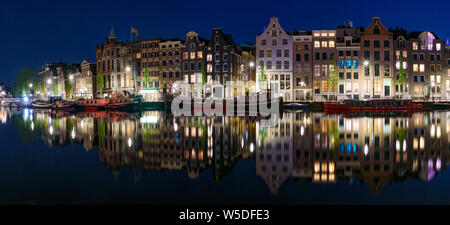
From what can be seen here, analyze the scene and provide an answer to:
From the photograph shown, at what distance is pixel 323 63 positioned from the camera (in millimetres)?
71000

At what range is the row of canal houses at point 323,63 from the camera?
2793 inches

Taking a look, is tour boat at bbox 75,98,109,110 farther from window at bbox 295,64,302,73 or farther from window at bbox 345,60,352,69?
window at bbox 345,60,352,69

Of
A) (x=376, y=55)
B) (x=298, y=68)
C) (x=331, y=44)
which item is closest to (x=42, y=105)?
(x=298, y=68)

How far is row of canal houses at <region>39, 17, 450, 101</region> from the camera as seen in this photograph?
70938mm

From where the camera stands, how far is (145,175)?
11.2 meters

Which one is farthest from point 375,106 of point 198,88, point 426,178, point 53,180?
point 53,180

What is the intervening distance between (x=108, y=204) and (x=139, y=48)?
7868cm

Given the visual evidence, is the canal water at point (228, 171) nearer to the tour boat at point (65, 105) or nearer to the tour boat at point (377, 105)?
the tour boat at point (377, 105)

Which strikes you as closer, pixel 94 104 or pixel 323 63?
pixel 94 104

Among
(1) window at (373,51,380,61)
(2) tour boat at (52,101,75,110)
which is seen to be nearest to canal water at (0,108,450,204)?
(2) tour boat at (52,101,75,110)

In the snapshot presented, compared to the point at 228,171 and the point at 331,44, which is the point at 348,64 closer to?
the point at 331,44

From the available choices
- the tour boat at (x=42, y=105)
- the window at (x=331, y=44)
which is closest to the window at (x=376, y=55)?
the window at (x=331, y=44)

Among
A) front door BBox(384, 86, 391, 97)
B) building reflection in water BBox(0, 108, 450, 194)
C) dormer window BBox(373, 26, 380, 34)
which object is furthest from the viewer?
front door BBox(384, 86, 391, 97)
